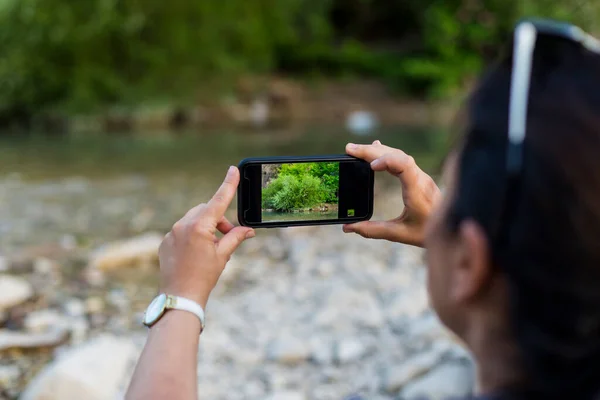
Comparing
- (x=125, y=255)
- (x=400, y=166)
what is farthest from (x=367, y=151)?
(x=125, y=255)

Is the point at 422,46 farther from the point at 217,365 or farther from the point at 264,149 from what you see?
the point at 217,365

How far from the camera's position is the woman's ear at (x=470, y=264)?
2.33ft

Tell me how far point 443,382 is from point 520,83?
95.2 inches

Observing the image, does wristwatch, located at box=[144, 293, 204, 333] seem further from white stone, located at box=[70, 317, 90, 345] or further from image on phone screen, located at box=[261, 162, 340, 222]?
white stone, located at box=[70, 317, 90, 345]

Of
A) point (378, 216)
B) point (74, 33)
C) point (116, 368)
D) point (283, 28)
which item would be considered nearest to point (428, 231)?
point (116, 368)

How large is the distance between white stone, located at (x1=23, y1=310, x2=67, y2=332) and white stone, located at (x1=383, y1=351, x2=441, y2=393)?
68.4 inches

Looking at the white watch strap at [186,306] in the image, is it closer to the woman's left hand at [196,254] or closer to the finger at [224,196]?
the woman's left hand at [196,254]

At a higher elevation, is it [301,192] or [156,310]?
[301,192]

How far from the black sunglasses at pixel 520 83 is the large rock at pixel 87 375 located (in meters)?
2.64

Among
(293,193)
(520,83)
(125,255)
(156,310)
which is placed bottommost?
(125,255)

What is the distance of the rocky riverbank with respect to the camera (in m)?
3.13

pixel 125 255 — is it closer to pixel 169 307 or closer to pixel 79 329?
pixel 79 329

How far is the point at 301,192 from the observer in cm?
139

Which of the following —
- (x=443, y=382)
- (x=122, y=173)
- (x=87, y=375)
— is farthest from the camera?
(x=122, y=173)
